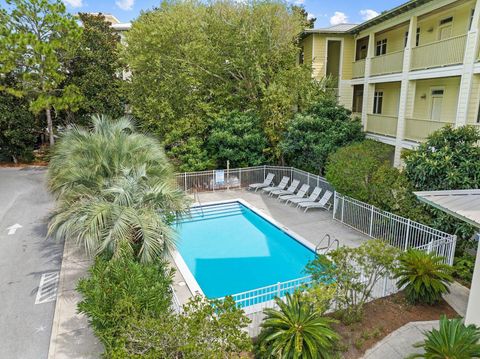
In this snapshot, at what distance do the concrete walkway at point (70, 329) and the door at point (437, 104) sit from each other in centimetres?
1673

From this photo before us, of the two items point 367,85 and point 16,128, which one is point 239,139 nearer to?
point 367,85

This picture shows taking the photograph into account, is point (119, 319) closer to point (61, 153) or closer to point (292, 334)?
point (292, 334)

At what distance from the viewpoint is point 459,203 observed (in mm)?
6277

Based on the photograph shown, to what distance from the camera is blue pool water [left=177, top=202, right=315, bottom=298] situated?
36.2 feet

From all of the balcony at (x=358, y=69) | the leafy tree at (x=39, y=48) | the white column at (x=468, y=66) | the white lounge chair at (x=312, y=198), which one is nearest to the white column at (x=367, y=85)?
the balcony at (x=358, y=69)

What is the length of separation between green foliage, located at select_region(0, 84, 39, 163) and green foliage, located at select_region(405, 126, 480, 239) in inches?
983

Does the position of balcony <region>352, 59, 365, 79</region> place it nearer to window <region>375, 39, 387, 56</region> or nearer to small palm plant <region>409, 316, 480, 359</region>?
window <region>375, 39, 387, 56</region>

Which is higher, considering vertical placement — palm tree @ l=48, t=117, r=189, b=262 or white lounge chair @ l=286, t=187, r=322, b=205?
palm tree @ l=48, t=117, r=189, b=262

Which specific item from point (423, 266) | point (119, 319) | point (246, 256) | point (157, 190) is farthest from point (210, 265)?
point (423, 266)

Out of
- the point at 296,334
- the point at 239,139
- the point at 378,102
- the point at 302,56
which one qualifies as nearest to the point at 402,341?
the point at 296,334

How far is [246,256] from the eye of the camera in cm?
1277

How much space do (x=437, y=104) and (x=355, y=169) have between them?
677cm

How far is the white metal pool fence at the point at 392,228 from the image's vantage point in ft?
30.8

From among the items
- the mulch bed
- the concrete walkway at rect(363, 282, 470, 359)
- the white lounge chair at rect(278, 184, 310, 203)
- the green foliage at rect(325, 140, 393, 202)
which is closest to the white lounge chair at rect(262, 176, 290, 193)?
the white lounge chair at rect(278, 184, 310, 203)
